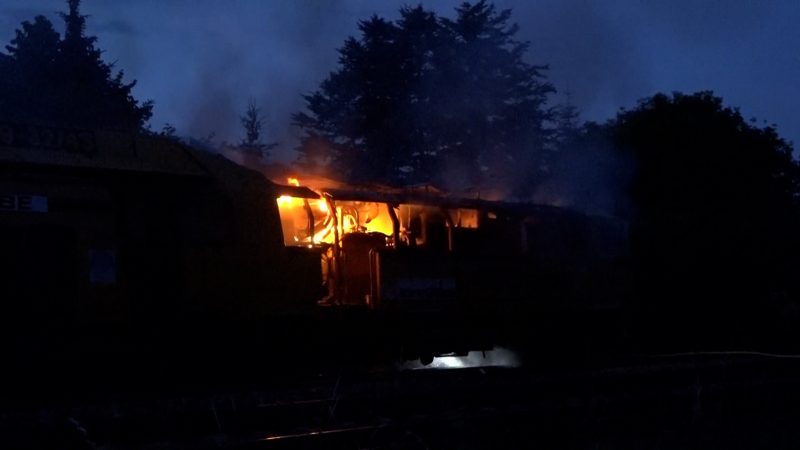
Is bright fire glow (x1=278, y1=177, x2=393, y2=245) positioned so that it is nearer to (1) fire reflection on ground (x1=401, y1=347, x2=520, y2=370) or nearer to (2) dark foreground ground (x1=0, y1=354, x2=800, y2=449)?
(1) fire reflection on ground (x1=401, y1=347, x2=520, y2=370)

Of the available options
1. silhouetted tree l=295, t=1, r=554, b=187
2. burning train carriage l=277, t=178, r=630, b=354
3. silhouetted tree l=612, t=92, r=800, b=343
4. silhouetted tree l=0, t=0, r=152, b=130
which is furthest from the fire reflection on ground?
silhouetted tree l=295, t=1, r=554, b=187

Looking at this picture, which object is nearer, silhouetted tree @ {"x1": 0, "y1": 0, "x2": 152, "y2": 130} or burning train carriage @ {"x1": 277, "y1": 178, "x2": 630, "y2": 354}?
burning train carriage @ {"x1": 277, "y1": 178, "x2": 630, "y2": 354}

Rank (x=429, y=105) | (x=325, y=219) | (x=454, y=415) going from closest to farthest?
(x=454, y=415) → (x=325, y=219) → (x=429, y=105)

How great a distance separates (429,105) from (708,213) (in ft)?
57.3

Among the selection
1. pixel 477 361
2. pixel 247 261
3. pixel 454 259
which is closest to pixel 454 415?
pixel 247 261

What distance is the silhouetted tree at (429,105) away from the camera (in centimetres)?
3816

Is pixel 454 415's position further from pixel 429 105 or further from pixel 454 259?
pixel 429 105

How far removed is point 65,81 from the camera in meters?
30.2

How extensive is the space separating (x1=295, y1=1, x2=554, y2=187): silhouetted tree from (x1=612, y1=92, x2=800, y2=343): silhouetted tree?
1025 centimetres

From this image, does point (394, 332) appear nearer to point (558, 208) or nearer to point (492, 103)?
point (558, 208)

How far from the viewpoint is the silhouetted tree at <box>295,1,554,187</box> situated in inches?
1502

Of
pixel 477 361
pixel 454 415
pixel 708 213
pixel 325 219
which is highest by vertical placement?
pixel 708 213

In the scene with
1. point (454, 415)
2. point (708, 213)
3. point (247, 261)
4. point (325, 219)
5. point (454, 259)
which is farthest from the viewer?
point (708, 213)

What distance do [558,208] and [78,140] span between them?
8801mm
